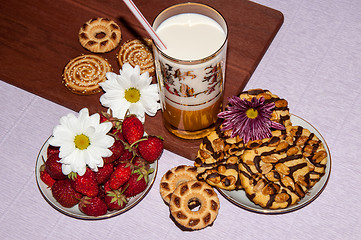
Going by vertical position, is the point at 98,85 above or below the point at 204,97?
below

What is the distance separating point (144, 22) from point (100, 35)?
0.51 m

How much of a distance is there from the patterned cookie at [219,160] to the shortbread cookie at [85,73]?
16.2 inches

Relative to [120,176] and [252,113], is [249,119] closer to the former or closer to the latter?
[252,113]

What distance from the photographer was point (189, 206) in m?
1.46

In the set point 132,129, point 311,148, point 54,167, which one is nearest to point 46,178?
point 54,167

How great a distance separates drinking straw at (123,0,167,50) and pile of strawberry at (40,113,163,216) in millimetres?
263

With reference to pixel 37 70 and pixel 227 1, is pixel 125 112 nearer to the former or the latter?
pixel 37 70

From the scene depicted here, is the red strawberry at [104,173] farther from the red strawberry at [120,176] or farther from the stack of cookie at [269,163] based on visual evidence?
the stack of cookie at [269,163]

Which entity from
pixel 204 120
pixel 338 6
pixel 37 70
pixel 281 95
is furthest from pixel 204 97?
pixel 338 6

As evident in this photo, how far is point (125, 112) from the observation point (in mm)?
1548

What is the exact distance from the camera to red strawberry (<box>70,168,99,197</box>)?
4.57 ft

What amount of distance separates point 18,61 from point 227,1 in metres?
0.72

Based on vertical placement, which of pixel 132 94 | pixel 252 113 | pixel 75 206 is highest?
pixel 252 113

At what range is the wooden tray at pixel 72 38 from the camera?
5.41 feet
